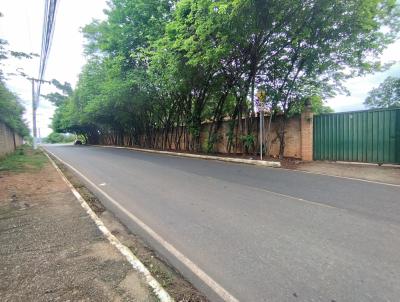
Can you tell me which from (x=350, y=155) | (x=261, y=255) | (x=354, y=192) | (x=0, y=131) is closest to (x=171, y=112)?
(x=0, y=131)

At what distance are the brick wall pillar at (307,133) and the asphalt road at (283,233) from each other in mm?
4775

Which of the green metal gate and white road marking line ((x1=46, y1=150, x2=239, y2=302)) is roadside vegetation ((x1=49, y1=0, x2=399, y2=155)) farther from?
white road marking line ((x1=46, y1=150, x2=239, y2=302))

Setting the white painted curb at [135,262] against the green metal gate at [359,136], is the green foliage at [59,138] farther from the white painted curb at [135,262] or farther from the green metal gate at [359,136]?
the white painted curb at [135,262]

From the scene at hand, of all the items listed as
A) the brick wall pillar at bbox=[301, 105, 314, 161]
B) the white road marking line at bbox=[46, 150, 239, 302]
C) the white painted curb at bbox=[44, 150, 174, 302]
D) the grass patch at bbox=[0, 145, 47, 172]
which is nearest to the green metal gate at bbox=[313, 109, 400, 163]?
the brick wall pillar at bbox=[301, 105, 314, 161]

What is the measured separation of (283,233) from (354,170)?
7.34 metres

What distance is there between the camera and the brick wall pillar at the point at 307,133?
42.7 feet

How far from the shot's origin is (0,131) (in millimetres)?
17266

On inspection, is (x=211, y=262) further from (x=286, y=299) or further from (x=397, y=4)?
(x=397, y=4)

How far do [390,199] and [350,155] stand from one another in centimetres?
621

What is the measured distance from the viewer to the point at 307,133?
1308cm

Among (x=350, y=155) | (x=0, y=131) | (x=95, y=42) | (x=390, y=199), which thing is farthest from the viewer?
(x=95, y=42)

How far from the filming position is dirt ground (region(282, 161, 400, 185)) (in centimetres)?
884

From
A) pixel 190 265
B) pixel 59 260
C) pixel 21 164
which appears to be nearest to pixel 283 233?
pixel 190 265

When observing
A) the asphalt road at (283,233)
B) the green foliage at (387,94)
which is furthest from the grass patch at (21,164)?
the green foliage at (387,94)
